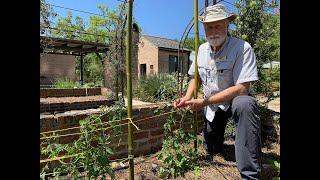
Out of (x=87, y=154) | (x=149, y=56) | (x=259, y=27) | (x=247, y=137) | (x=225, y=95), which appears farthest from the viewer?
(x=149, y=56)

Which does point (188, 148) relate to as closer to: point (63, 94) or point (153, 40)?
Answer: point (63, 94)

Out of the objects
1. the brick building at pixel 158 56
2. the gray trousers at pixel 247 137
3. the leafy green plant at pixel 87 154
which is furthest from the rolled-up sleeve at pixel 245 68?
the brick building at pixel 158 56

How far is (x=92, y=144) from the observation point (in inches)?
85.4

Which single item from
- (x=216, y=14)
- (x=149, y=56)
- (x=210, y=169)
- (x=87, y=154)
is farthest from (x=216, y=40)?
(x=149, y=56)

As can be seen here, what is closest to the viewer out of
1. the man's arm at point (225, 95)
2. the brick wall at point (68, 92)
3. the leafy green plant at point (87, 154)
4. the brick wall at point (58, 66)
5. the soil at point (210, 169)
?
the leafy green plant at point (87, 154)

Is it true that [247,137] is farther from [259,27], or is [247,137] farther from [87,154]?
[259,27]

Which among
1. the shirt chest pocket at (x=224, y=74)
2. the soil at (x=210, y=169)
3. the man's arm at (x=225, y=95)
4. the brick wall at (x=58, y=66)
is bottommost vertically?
the soil at (x=210, y=169)

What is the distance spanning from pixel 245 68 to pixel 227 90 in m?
0.22

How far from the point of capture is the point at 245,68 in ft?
7.98

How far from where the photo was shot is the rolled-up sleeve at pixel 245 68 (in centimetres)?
239

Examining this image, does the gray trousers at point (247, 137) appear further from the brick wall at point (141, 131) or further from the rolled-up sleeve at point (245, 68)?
the brick wall at point (141, 131)

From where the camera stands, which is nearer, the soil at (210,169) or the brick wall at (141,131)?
the soil at (210,169)

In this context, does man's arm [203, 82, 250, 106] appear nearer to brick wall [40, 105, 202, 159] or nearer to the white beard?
the white beard
